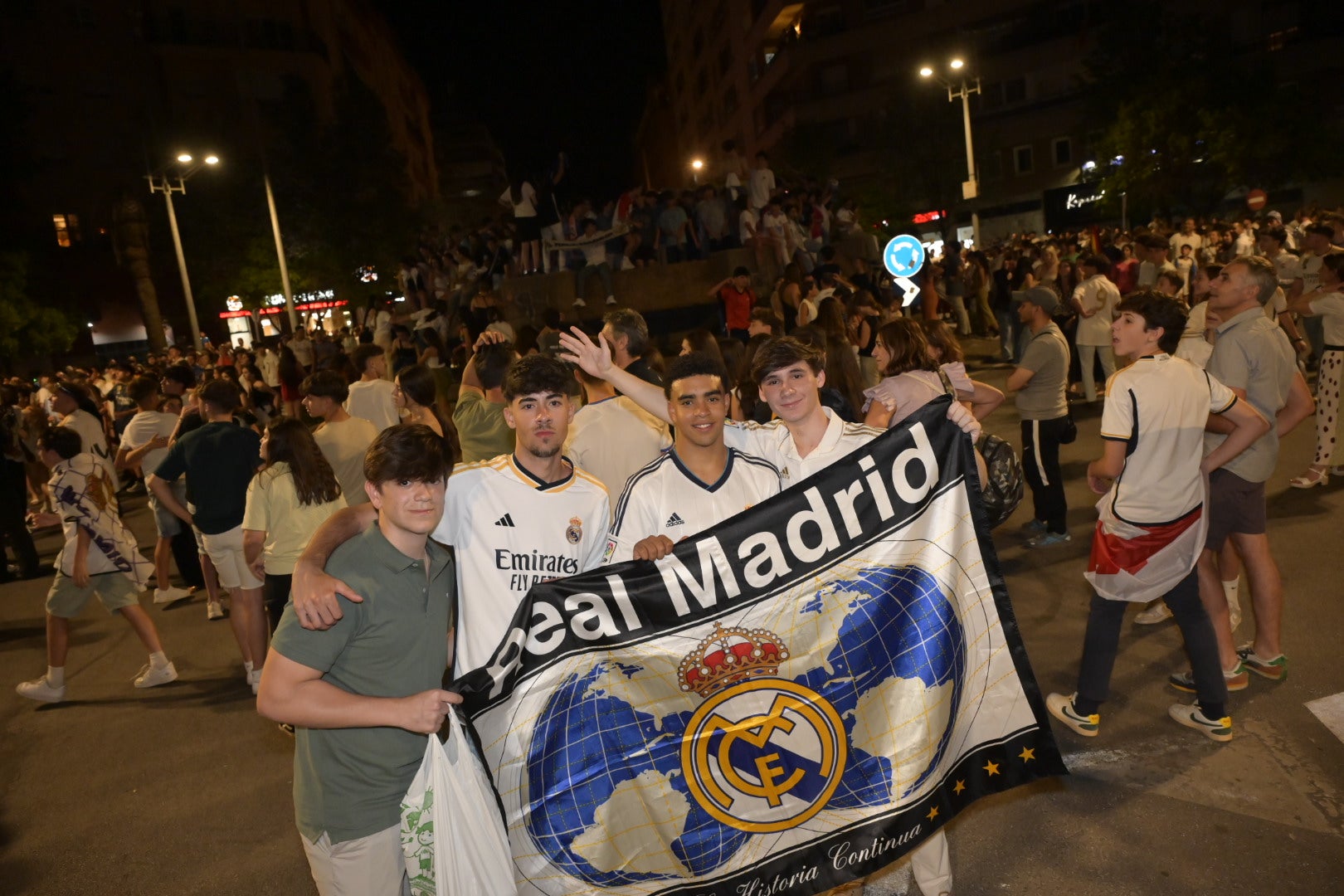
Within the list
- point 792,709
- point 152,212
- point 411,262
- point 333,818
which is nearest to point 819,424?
point 792,709

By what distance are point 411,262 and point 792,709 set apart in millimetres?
21763

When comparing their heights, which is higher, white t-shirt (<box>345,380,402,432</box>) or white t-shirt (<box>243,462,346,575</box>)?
white t-shirt (<box>345,380,402,432</box>)

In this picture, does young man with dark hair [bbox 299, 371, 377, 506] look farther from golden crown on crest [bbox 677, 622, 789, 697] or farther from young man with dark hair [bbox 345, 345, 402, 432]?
golden crown on crest [bbox 677, 622, 789, 697]

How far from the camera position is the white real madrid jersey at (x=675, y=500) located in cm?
375

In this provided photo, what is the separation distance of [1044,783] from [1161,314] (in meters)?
2.37

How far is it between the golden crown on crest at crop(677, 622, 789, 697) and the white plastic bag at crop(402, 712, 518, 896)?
2.71 ft

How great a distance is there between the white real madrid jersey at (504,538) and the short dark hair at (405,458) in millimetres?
537

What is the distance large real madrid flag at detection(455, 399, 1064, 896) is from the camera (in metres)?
3.16

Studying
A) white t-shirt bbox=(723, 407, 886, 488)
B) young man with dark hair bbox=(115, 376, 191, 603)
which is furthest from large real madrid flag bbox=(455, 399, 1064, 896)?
young man with dark hair bbox=(115, 376, 191, 603)

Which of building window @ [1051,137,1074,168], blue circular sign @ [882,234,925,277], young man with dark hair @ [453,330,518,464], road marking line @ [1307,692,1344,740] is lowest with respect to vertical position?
road marking line @ [1307,692,1344,740]

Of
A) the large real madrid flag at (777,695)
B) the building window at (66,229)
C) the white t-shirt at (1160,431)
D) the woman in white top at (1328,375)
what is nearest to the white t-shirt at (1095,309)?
the woman in white top at (1328,375)

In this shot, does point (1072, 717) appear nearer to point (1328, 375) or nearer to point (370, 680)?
point (370, 680)

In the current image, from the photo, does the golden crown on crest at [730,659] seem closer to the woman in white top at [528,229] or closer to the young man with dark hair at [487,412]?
the young man with dark hair at [487,412]

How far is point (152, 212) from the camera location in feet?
150
